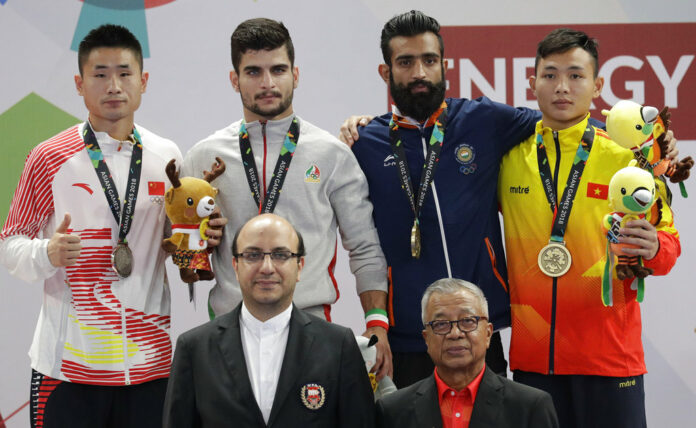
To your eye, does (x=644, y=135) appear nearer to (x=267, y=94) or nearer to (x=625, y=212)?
(x=625, y=212)

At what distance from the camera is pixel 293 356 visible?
2545mm

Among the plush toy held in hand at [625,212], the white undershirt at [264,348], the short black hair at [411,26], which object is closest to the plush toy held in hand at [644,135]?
the plush toy held in hand at [625,212]

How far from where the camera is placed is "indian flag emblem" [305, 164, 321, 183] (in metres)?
3.18

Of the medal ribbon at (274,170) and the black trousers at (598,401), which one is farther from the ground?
the medal ribbon at (274,170)

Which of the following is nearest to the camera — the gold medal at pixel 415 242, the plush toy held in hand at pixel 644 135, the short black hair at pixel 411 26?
the plush toy held in hand at pixel 644 135

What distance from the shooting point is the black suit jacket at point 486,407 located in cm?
249

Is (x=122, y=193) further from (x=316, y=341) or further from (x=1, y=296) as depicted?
(x=1, y=296)

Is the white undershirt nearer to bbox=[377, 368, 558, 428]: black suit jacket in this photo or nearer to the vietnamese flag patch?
bbox=[377, 368, 558, 428]: black suit jacket

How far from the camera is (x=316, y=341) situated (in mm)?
2594

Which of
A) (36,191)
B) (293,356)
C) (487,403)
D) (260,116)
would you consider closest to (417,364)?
(487,403)

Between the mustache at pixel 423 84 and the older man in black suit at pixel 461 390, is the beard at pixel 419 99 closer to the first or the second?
the mustache at pixel 423 84

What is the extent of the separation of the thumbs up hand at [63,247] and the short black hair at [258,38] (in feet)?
2.98

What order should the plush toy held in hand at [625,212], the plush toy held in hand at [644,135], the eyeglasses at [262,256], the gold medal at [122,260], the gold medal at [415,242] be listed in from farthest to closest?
1. the gold medal at [415,242]
2. the gold medal at [122,260]
3. the plush toy held in hand at [644,135]
4. the plush toy held in hand at [625,212]
5. the eyeglasses at [262,256]

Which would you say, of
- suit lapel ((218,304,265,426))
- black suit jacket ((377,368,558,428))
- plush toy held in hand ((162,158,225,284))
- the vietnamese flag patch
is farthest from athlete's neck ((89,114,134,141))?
the vietnamese flag patch
